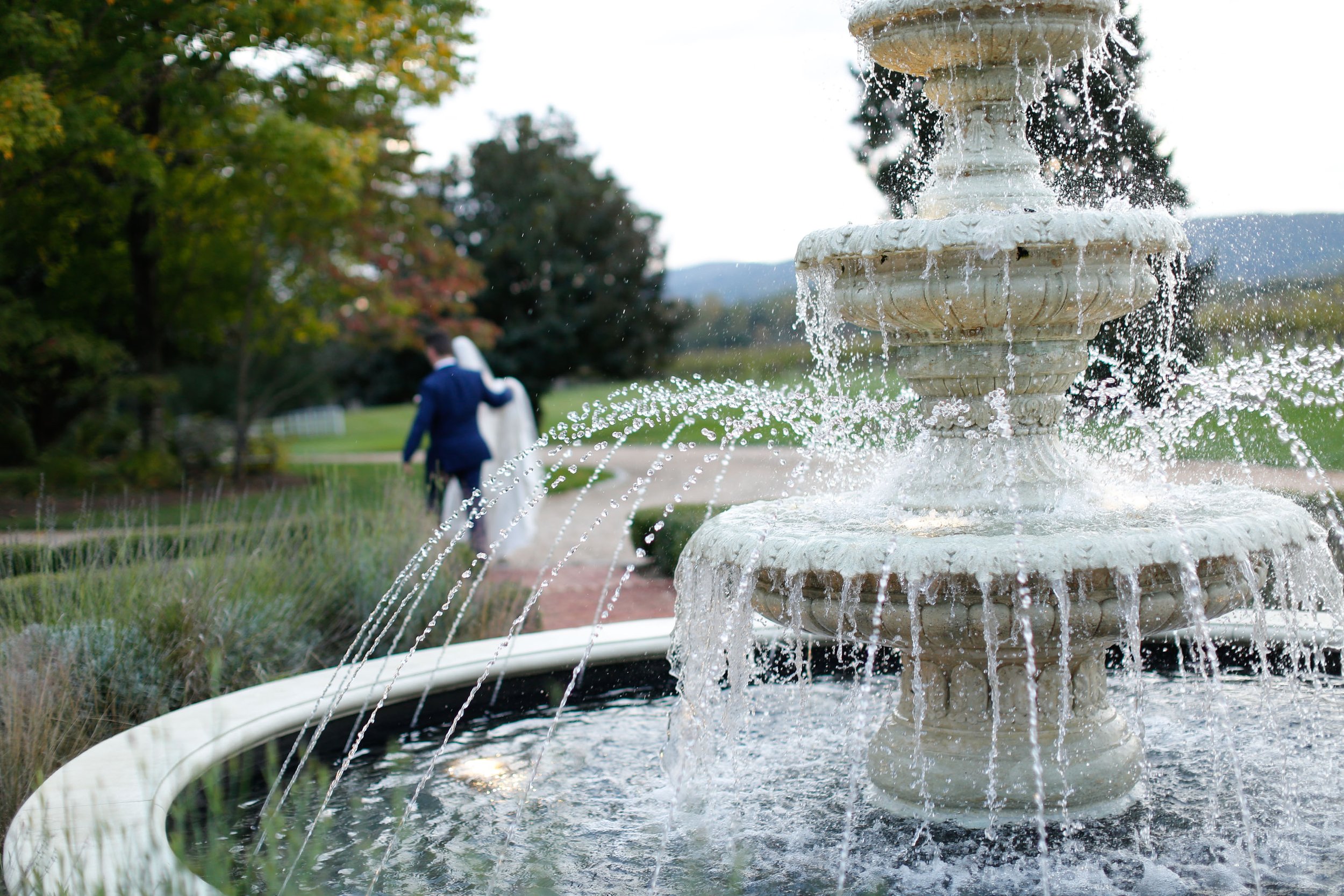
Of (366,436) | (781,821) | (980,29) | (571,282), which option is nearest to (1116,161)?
(980,29)

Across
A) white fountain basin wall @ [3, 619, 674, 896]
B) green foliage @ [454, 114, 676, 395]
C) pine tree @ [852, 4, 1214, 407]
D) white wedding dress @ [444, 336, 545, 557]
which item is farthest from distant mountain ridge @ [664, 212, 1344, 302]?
green foliage @ [454, 114, 676, 395]

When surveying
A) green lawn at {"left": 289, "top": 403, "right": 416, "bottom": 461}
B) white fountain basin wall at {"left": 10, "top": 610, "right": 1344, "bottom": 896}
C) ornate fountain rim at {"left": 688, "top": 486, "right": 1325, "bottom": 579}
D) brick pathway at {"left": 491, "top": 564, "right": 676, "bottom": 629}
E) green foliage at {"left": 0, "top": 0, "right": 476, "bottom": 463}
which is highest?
green foliage at {"left": 0, "top": 0, "right": 476, "bottom": 463}

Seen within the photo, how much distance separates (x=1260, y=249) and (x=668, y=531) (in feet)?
17.1

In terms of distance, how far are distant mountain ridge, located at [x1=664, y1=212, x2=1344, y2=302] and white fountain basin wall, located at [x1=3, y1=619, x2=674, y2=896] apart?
2.38 meters

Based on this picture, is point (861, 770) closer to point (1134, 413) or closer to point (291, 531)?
point (1134, 413)

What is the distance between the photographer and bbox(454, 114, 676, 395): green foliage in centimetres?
3544

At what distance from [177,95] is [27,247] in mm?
6411

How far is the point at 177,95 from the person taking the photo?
13.6 meters

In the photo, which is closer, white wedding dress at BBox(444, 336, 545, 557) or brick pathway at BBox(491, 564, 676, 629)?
brick pathway at BBox(491, 564, 676, 629)

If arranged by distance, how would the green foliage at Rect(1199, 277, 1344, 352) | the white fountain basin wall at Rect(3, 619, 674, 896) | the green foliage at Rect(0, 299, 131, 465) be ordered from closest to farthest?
the white fountain basin wall at Rect(3, 619, 674, 896)
the green foliage at Rect(1199, 277, 1344, 352)
the green foliage at Rect(0, 299, 131, 465)

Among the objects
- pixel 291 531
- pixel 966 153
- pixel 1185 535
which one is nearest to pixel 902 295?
pixel 966 153

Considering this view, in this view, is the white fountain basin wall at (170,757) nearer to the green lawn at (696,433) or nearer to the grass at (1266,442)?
the green lawn at (696,433)

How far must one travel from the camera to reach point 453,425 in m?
10.2

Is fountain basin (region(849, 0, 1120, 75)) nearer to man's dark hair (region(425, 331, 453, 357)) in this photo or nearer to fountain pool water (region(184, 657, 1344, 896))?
fountain pool water (region(184, 657, 1344, 896))
